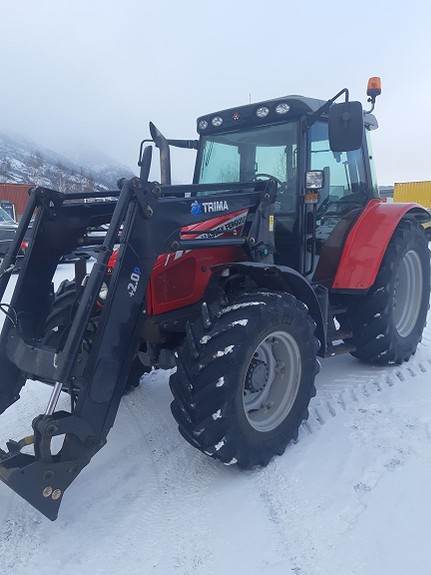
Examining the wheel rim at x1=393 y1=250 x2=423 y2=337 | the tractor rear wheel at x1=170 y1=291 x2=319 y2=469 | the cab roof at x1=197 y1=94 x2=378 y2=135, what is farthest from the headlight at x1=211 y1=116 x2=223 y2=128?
the wheel rim at x1=393 y1=250 x2=423 y2=337

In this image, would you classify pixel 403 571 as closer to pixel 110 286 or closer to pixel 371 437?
pixel 371 437

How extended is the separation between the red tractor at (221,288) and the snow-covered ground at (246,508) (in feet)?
0.75

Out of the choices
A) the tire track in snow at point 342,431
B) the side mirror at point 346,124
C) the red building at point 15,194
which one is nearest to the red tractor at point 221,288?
the side mirror at point 346,124

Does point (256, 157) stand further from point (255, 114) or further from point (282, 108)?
point (282, 108)

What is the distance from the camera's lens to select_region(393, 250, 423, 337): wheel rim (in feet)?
16.5

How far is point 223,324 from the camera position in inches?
116

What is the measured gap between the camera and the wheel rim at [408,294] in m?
5.03

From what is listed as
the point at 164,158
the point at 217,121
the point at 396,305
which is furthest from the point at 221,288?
the point at 396,305

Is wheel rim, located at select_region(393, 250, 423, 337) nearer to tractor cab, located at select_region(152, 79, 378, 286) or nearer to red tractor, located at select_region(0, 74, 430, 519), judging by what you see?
red tractor, located at select_region(0, 74, 430, 519)

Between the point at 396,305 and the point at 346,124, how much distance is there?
220cm

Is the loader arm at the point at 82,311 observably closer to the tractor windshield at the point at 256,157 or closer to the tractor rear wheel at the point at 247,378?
the tractor rear wheel at the point at 247,378

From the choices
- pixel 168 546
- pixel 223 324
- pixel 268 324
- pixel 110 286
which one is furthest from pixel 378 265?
pixel 168 546

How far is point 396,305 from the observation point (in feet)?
16.6

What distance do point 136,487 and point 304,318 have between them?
1.45 meters
